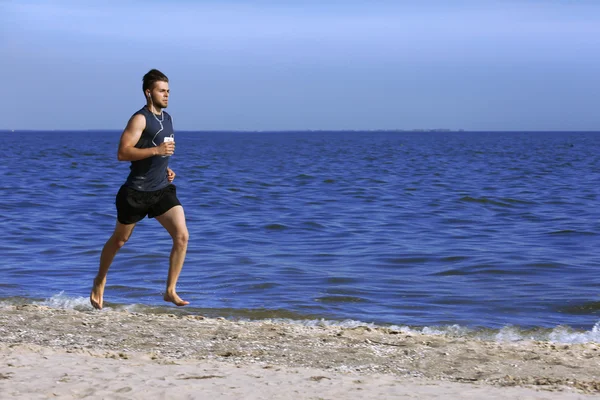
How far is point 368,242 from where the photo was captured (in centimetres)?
1417

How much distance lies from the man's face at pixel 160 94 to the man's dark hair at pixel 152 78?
3cm

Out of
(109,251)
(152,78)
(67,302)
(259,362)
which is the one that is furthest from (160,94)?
(67,302)

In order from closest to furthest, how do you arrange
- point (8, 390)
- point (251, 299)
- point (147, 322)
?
point (8, 390) < point (147, 322) < point (251, 299)

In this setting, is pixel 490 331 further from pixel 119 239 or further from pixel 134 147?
pixel 134 147

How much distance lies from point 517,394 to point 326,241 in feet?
30.5

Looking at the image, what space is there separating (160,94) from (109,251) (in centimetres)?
144

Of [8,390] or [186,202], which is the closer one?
[8,390]

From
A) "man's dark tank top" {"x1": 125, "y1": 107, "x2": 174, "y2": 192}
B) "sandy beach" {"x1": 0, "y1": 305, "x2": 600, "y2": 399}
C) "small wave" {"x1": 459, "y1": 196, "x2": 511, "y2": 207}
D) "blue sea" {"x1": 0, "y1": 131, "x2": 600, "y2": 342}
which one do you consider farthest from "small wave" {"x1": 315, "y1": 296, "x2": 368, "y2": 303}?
"small wave" {"x1": 459, "y1": 196, "x2": 511, "y2": 207}

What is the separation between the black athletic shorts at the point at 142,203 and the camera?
6.85 meters

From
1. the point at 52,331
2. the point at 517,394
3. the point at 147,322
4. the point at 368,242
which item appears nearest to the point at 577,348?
the point at 517,394

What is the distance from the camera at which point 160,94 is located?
6.74 metres

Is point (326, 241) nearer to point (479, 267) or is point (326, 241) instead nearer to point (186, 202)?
point (479, 267)

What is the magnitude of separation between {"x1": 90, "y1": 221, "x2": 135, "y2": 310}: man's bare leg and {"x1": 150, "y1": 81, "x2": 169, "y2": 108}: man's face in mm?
1018

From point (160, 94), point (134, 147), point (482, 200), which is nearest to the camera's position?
point (134, 147)
